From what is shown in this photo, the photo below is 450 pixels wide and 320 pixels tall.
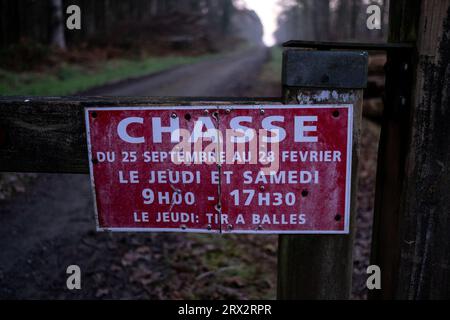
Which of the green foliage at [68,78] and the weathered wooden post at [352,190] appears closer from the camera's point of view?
the weathered wooden post at [352,190]

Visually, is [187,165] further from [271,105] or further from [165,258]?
[165,258]

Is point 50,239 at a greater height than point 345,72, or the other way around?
point 345,72

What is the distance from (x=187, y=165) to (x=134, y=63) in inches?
751

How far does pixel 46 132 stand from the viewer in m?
1.46

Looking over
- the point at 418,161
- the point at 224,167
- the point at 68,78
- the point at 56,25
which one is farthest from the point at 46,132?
the point at 56,25

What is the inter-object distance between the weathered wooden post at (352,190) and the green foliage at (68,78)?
32.5 ft

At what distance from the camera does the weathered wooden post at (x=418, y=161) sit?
4.22 ft

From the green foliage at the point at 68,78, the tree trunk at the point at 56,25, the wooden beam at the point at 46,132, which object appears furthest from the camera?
the tree trunk at the point at 56,25

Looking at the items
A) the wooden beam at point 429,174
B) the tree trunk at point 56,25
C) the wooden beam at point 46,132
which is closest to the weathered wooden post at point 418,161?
the wooden beam at point 429,174

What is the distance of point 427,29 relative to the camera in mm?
1282

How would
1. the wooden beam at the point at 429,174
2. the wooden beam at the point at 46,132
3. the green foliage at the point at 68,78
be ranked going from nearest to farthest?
the wooden beam at the point at 429,174 → the wooden beam at the point at 46,132 → the green foliage at the point at 68,78

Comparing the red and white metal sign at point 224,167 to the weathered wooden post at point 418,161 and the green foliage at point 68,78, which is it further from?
the green foliage at point 68,78

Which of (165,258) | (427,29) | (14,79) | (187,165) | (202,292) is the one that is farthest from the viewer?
(14,79)
